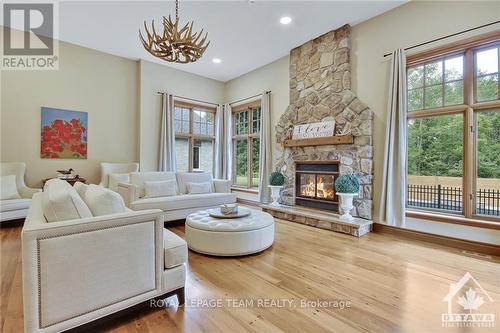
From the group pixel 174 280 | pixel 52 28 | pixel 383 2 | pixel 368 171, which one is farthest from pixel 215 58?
pixel 174 280

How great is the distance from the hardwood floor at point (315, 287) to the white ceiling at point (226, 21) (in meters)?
3.52

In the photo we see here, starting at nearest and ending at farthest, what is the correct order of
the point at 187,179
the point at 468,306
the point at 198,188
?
the point at 468,306
the point at 198,188
the point at 187,179

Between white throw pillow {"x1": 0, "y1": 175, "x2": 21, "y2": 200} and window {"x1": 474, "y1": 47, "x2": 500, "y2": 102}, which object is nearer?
window {"x1": 474, "y1": 47, "x2": 500, "y2": 102}

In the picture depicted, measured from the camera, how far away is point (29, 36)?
4.50 metres

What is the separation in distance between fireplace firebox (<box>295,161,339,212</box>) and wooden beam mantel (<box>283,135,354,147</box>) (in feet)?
1.19

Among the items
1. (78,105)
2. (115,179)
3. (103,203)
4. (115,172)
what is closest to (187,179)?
(115,179)

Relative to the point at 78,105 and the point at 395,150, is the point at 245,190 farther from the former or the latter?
the point at 78,105

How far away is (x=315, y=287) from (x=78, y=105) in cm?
549

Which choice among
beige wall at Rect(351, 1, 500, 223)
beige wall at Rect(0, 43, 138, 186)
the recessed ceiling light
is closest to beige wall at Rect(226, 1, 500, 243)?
beige wall at Rect(351, 1, 500, 223)

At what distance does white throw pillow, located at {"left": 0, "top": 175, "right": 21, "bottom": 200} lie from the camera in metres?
4.04

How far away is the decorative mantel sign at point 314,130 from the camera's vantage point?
4.44m

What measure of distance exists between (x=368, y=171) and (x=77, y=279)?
3956 millimetres

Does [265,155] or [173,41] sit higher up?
[173,41]

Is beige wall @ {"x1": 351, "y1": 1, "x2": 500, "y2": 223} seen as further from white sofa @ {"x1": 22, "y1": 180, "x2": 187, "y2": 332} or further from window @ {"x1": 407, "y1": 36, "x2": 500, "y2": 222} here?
white sofa @ {"x1": 22, "y1": 180, "x2": 187, "y2": 332}
